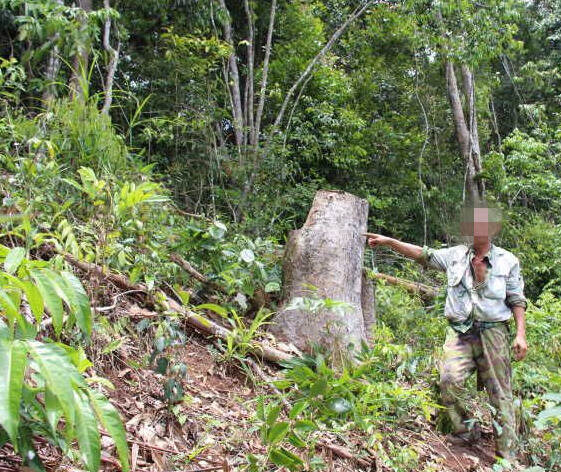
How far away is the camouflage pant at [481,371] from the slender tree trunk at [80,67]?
3426mm

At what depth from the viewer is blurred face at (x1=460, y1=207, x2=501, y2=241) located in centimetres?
388

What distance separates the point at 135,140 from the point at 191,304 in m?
4.04

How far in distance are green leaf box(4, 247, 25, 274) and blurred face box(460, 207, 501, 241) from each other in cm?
309

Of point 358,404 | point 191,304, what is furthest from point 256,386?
point 191,304

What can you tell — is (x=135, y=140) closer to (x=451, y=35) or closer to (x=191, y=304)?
(x=191, y=304)

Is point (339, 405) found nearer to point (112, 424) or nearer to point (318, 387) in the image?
point (318, 387)

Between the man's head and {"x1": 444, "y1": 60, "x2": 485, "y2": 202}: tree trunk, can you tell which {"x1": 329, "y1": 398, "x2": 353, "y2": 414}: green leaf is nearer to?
the man's head

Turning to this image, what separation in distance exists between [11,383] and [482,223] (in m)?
3.35

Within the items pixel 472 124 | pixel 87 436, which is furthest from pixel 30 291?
pixel 472 124

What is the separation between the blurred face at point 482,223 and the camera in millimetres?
3877

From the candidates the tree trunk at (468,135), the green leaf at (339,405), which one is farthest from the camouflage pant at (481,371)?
the tree trunk at (468,135)

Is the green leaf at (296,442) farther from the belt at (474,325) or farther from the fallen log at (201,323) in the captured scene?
the belt at (474,325)

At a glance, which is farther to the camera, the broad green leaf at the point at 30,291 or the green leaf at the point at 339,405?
the green leaf at the point at 339,405

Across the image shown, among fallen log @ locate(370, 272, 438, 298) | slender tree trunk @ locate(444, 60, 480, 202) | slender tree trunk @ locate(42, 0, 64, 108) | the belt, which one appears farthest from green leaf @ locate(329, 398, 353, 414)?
slender tree trunk @ locate(444, 60, 480, 202)
